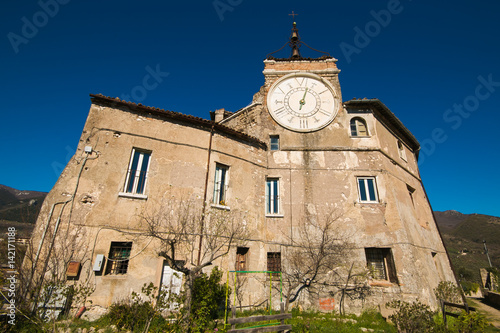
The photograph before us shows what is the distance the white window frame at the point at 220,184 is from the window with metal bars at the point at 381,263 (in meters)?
Result: 6.98

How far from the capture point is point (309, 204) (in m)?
12.1

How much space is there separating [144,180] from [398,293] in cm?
1118

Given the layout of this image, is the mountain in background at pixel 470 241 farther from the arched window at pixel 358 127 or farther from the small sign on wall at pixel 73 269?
the small sign on wall at pixel 73 269

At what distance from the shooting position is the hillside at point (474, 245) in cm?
3748

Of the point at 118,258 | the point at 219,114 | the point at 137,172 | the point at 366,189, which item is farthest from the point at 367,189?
the point at 118,258

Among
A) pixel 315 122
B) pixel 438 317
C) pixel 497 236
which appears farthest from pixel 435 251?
pixel 497 236

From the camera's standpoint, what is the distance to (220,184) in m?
11.6

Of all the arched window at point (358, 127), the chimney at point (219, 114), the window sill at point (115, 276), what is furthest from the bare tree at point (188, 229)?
the chimney at point (219, 114)

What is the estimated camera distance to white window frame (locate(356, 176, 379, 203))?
1209 cm

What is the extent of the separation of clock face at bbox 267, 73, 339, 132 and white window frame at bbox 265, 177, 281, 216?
318cm

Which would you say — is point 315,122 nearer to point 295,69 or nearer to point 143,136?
point 295,69

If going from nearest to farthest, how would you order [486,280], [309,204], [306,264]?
[306,264]
[309,204]
[486,280]

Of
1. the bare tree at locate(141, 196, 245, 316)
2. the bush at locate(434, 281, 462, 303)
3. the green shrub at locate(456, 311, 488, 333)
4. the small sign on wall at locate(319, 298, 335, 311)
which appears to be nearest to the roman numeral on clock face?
the bare tree at locate(141, 196, 245, 316)

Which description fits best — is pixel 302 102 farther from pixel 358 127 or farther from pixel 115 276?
pixel 115 276
